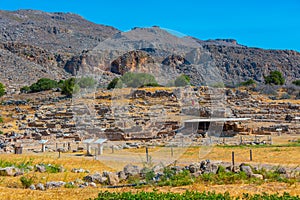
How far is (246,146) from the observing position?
84.6 feet

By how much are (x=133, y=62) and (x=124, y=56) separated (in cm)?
186

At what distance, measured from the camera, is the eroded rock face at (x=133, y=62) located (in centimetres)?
1592

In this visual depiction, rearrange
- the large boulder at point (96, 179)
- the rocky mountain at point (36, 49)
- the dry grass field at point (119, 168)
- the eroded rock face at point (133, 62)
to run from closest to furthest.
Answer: the dry grass field at point (119, 168) < the large boulder at point (96, 179) < the eroded rock face at point (133, 62) < the rocky mountain at point (36, 49)

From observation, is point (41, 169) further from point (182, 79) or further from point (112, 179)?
point (182, 79)

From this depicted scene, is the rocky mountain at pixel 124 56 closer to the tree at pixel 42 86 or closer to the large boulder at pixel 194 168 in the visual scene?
the large boulder at pixel 194 168

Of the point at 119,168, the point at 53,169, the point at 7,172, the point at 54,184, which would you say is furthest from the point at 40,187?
the point at 119,168

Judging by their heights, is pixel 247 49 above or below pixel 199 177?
above

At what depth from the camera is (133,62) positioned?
17750mm

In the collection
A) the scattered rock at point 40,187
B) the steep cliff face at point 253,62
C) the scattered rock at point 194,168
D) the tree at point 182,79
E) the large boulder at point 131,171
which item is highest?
the steep cliff face at point 253,62

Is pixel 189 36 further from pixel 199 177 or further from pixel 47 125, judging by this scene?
pixel 47 125

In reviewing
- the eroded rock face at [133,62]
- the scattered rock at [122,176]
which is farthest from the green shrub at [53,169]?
the eroded rock face at [133,62]

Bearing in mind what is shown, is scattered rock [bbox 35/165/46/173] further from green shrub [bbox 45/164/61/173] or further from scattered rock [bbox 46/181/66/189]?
scattered rock [bbox 46/181/66/189]

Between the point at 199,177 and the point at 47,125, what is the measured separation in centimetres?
2908

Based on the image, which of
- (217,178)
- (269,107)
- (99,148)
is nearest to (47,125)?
(99,148)
